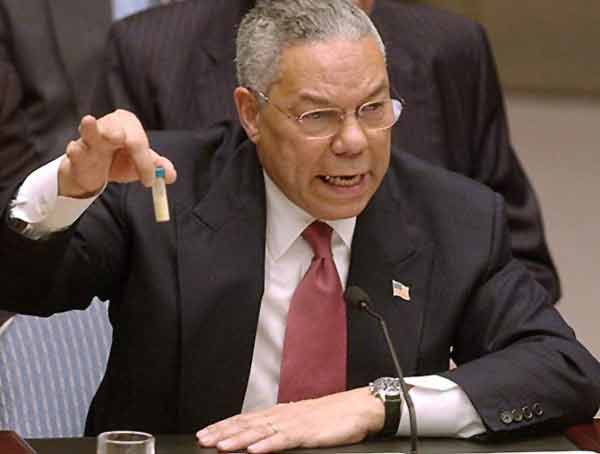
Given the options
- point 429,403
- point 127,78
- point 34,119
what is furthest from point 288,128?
point 34,119

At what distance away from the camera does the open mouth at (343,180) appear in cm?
329

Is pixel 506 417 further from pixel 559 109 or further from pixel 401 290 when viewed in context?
pixel 559 109

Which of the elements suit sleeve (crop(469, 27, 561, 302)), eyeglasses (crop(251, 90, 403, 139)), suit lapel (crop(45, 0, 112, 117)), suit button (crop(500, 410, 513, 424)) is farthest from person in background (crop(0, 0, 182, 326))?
suit button (crop(500, 410, 513, 424))

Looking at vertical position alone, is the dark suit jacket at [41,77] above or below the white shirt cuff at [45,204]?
below

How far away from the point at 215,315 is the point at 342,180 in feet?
1.17

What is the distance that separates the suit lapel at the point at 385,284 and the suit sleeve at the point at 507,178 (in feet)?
2.90

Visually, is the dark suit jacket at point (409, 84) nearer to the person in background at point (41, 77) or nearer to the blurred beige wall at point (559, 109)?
the person in background at point (41, 77)

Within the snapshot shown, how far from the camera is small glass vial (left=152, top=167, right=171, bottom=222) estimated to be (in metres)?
2.77

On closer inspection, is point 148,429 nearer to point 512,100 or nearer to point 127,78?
point 127,78

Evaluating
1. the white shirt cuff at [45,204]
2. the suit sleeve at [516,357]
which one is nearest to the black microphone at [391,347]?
the suit sleeve at [516,357]

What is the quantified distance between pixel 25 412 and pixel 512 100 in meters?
3.68

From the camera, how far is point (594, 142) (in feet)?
21.9

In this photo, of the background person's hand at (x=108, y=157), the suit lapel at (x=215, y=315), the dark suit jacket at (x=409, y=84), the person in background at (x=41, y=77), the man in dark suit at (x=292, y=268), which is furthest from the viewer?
the person in background at (x=41, y=77)

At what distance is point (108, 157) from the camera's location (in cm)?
296
